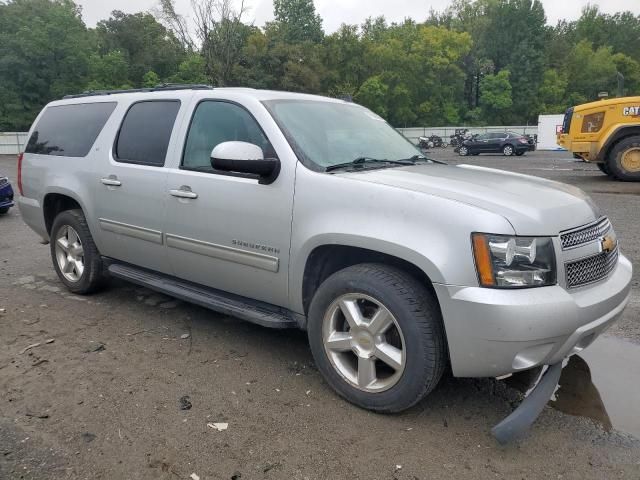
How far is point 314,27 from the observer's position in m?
67.3

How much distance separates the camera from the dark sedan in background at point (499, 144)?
95.4ft

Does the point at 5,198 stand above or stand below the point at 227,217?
below

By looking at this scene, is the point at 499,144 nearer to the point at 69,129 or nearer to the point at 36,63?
the point at 69,129

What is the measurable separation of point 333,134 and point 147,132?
1.59 metres

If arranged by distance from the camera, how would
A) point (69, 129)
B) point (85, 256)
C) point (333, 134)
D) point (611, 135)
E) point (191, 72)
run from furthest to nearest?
point (191, 72)
point (611, 135)
point (69, 129)
point (85, 256)
point (333, 134)

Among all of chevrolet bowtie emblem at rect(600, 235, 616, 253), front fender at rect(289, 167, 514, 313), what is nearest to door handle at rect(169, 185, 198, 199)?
front fender at rect(289, 167, 514, 313)

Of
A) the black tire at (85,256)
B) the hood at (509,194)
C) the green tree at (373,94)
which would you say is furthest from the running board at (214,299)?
the green tree at (373,94)

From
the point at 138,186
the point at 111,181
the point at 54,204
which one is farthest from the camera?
the point at 54,204

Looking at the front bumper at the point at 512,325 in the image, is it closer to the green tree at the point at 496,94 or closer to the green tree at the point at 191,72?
the green tree at the point at 191,72

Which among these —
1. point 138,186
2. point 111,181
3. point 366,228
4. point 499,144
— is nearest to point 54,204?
point 111,181

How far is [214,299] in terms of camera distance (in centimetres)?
375

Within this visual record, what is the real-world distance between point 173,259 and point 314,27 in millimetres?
68896

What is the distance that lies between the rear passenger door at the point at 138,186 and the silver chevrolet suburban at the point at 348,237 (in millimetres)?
15

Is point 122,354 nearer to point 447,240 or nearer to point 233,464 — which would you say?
point 233,464
